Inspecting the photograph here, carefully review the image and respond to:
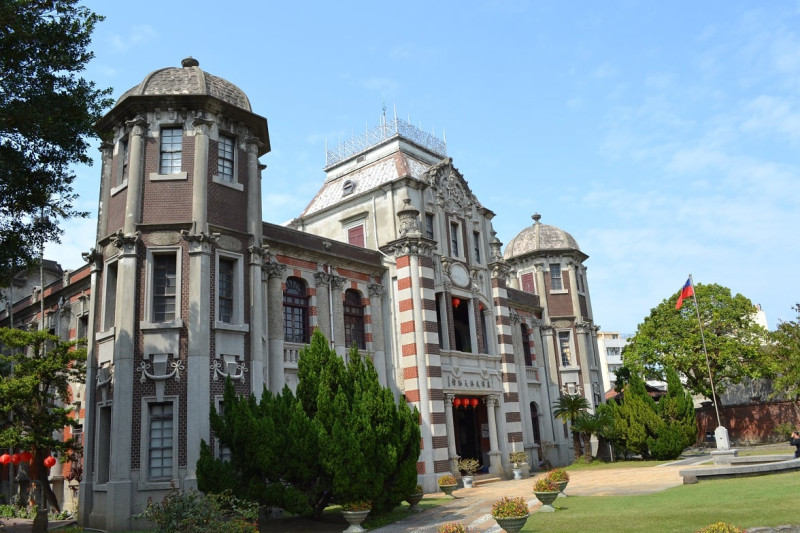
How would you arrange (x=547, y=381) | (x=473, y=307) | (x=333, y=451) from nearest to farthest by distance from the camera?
(x=333, y=451) → (x=473, y=307) → (x=547, y=381)

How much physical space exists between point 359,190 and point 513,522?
826 inches

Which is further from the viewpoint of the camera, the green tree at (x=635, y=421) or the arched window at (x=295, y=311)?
the green tree at (x=635, y=421)

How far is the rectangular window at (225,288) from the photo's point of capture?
20125 millimetres

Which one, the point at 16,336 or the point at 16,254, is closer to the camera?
the point at 16,254

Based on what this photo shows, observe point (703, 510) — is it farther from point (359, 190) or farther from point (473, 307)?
point (359, 190)

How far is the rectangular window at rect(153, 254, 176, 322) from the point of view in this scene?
1934cm

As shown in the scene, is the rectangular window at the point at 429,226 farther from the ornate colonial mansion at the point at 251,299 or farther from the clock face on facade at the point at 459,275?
the clock face on facade at the point at 459,275

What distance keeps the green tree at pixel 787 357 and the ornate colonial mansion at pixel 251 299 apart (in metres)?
12.1

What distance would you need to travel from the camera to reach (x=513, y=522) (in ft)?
41.7

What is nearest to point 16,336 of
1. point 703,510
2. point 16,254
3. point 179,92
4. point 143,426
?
point 16,254

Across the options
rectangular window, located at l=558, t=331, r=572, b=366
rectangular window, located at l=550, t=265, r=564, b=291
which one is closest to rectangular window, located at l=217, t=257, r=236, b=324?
rectangular window, located at l=558, t=331, r=572, b=366

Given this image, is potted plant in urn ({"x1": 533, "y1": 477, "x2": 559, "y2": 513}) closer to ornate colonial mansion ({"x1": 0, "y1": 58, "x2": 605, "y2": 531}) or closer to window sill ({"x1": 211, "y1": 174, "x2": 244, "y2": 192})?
ornate colonial mansion ({"x1": 0, "y1": 58, "x2": 605, "y2": 531})

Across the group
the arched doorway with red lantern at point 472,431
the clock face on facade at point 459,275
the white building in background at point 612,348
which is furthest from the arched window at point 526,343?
the white building in background at point 612,348

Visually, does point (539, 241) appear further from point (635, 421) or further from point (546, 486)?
point (546, 486)
